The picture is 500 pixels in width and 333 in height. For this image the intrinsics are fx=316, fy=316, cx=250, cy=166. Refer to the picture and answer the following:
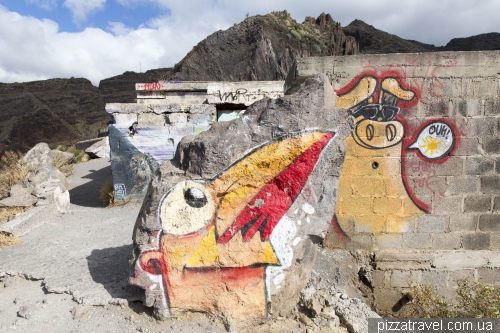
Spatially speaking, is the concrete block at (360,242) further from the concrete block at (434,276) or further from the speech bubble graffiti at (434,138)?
the speech bubble graffiti at (434,138)

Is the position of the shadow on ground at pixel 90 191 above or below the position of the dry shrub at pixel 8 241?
above

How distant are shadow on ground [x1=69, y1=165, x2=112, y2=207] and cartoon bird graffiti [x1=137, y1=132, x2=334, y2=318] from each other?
188 inches

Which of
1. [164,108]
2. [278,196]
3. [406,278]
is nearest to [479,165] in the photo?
[406,278]

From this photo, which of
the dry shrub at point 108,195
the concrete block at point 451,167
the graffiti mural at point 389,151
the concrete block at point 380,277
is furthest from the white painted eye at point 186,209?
the dry shrub at point 108,195

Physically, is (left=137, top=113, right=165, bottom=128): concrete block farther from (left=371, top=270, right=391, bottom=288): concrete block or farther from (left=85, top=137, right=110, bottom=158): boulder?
(left=85, top=137, right=110, bottom=158): boulder

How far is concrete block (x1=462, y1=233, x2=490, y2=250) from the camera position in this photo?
4.22m

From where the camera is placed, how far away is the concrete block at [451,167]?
408 cm

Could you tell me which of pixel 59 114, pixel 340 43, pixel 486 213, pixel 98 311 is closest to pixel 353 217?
pixel 486 213

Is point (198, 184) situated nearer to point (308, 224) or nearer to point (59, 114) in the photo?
point (308, 224)

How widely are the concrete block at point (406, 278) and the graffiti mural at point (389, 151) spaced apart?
646 mm

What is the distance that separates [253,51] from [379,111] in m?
18.8

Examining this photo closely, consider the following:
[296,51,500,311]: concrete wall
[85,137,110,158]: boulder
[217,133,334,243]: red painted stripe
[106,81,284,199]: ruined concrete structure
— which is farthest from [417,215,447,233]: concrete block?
[85,137,110,158]: boulder

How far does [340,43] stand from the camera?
24672 mm

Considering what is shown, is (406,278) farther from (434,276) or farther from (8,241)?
(8,241)
